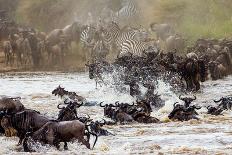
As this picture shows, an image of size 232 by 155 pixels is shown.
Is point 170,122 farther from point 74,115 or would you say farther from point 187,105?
point 74,115

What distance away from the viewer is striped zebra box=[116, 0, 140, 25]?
37.9m

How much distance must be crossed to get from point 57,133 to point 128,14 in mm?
26736

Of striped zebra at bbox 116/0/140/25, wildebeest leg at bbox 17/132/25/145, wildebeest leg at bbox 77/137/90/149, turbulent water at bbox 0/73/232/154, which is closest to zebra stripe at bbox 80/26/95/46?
striped zebra at bbox 116/0/140/25

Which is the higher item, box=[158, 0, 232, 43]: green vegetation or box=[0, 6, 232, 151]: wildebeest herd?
box=[158, 0, 232, 43]: green vegetation

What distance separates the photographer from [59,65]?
3284 cm

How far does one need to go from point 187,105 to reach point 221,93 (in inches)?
226

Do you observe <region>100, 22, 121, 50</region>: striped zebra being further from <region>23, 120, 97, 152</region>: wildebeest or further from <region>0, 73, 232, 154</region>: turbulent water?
<region>23, 120, 97, 152</region>: wildebeest

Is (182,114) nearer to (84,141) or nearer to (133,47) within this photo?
(84,141)

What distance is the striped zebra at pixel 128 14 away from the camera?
124 feet

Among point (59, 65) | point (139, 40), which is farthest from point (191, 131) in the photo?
point (59, 65)

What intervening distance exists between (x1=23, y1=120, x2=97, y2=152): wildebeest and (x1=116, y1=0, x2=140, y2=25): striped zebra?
26228 millimetres

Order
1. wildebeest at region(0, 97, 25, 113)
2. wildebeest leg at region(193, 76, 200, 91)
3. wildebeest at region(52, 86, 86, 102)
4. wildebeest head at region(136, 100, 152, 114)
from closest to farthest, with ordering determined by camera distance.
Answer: wildebeest at region(0, 97, 25, 113) → wildebeest head at region(136, 100, 152, 114) → wildebeest at region(52, 86, 86, 102) → wildebeest leg at region(193, 76, 200, 91)

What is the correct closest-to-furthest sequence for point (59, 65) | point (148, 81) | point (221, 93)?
1. point (148, 81)
2. point (221, 93)
3. point (59, 65)

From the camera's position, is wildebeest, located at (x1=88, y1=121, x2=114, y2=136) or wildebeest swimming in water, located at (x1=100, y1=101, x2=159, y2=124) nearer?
wildebeest, located at (x1=88, y1=121, x2=114, y2=136)
